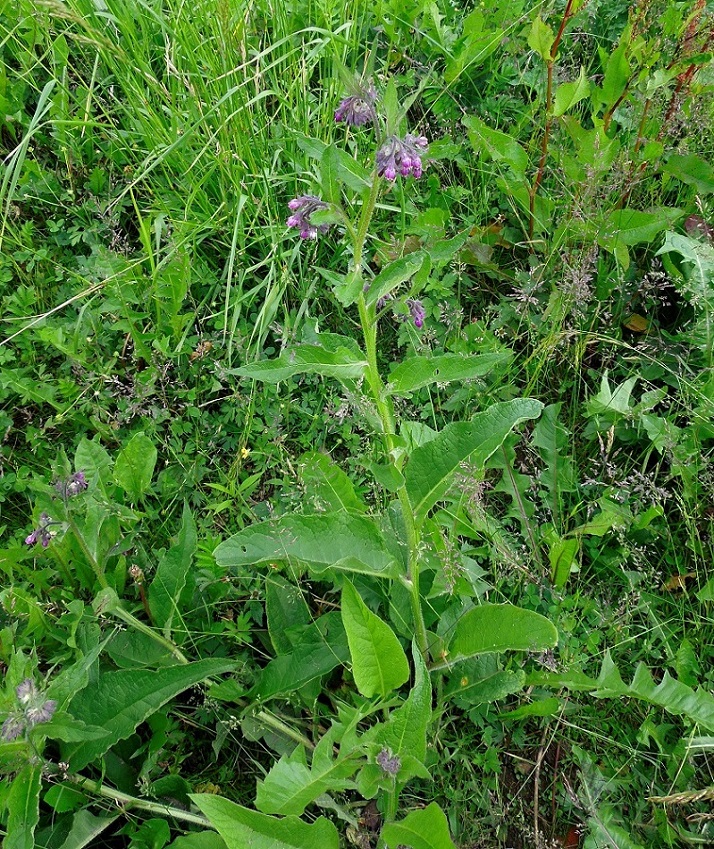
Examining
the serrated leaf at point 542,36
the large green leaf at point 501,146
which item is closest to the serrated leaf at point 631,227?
the large green leaf at point 501,146

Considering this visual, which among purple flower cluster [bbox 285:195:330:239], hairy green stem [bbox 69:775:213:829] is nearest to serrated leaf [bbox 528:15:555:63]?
purple flower cluster [bbox 285:195:330:239]

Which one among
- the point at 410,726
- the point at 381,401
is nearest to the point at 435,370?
the point at 381,401

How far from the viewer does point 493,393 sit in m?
2.27

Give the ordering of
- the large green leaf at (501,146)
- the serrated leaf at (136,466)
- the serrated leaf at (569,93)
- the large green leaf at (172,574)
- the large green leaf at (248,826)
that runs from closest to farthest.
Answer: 1. the large green leaf at (248,826)
2. the large green leaf at (172,574)
3. the serrated leaf at (136,466)
4. the serrated leaf at (569,93)
5. the large green leaf at (501,146)

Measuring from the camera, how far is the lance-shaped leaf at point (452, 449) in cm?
149

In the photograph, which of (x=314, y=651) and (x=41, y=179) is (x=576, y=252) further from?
(x=41, y=179)

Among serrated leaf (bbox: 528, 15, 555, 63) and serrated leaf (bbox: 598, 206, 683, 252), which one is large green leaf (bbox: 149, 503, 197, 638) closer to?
serrated leaf (bbox: 598, 206, 683, 252)

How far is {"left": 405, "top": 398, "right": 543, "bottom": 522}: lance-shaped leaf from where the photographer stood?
149 centimetres

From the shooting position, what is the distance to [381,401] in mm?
1454

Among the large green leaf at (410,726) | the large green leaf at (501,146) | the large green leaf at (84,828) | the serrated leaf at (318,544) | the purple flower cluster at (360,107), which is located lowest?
the large green leaf at (84,828)

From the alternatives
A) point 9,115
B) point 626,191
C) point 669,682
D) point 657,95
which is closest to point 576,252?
point 626,191

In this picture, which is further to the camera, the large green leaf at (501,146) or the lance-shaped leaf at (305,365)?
the large green leaf at (501,146)

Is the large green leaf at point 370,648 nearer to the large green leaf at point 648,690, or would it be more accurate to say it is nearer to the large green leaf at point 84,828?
the large green leaf at point 648,690

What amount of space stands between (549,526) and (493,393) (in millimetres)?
465
